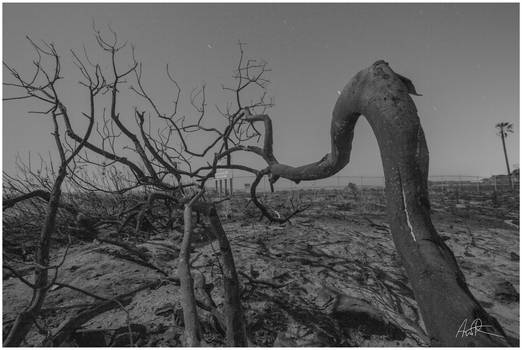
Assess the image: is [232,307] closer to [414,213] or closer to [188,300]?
[188,300]

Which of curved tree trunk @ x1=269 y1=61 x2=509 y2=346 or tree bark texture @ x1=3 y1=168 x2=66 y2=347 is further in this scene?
tree bark texture @ x1=3 y1=168 x2=66 y2=347

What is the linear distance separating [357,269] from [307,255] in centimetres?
77

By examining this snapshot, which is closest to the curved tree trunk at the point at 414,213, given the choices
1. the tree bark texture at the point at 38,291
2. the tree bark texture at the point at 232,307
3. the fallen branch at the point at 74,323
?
the tree bark texture at the point at 232,307

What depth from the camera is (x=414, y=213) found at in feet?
3.92

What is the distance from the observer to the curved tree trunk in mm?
987

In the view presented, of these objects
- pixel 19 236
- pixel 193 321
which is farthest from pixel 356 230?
pixel 19 236

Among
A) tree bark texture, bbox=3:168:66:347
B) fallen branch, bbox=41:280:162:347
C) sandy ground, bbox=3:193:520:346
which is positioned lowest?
sandy ground, bbox=3:193:520:346

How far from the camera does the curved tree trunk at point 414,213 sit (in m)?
0.99

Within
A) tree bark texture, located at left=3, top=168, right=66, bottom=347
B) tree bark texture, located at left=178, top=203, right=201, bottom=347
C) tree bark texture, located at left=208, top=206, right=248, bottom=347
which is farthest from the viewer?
tree bark texture, located at left=208, top=206, right=248, bottom=347
